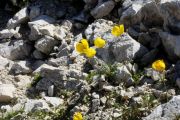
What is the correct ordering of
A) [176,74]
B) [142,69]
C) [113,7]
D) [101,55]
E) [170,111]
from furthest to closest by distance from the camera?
[113,7], [101,55], [142,69], [176,74], [170,111]


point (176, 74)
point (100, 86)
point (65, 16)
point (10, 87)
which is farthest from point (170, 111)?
point (65, 16)

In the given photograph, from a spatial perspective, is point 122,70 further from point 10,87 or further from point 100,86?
point 10,87

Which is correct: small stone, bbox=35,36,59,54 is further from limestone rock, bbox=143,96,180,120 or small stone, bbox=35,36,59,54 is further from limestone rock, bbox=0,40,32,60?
limestone rock, bbox=143,96,180,120

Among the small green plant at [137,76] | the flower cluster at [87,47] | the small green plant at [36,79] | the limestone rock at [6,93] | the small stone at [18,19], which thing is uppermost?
the small stone at [18,19]

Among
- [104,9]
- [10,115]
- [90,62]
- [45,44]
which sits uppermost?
[104,9]

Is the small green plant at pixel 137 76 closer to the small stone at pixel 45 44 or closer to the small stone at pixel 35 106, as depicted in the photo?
the small stone at pixel 35 106

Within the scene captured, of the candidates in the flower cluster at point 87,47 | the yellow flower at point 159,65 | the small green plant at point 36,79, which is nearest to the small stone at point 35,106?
the small green plant at point 36,79

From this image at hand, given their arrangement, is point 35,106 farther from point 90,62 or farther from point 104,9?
point 104,9

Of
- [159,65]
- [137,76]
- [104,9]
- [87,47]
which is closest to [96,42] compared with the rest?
[87,47]

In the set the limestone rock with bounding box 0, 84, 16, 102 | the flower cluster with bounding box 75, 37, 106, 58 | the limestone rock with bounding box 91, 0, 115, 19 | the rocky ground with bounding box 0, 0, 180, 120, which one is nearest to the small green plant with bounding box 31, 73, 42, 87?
the rocky ground with bounding box 0, 0, 180, 120
